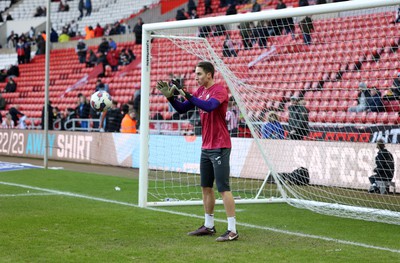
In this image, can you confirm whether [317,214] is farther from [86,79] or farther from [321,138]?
[86,79]

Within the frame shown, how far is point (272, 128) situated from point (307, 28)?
1843mm

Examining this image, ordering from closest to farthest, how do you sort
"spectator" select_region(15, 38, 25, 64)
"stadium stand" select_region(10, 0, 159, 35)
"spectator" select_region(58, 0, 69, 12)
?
"spectator" select_region(15, 38, 25, 64)
"stadium stand" select_region(10, 0, 159, 35)
"spectator" select_region(58, 0, 69, 12)

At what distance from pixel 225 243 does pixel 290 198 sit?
4.50 meters

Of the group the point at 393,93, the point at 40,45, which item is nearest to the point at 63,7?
the point at 40,45

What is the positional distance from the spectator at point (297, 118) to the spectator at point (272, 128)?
0.21 m

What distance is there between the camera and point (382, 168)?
1315cm

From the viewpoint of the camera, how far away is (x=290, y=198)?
41.0 ft

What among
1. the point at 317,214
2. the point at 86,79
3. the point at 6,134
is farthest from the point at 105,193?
the point at 86,79

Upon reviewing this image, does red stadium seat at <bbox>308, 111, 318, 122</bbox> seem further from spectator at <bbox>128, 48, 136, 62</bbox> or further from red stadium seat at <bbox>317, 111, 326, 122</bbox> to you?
spectator at <bbox>128, 48, 136, 62</bbox>

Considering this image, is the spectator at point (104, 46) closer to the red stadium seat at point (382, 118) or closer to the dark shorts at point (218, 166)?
the red stadium seat at point (382, 118)

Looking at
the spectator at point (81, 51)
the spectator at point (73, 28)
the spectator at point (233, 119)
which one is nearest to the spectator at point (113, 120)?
the spectator at point (233, 119)

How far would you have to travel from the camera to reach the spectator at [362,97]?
1263 cm

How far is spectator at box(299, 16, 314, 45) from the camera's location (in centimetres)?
1248

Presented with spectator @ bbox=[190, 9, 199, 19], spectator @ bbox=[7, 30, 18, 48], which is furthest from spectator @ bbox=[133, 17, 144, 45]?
spectator @ bbox=[7, 30, 18, 48]
